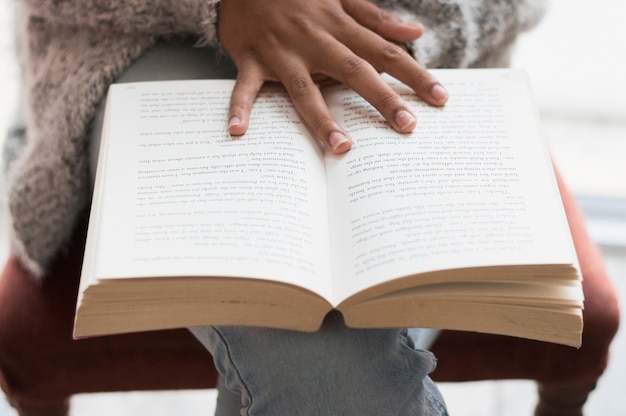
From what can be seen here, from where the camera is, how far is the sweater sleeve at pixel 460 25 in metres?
0.69

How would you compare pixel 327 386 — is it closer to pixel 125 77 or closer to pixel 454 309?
pixel 454 309

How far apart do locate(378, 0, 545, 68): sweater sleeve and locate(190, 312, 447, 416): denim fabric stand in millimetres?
290

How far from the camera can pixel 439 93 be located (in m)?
0.61

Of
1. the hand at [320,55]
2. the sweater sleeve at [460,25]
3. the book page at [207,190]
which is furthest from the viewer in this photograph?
the sweater sleeve at [460,25]

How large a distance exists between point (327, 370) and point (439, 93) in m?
0.25

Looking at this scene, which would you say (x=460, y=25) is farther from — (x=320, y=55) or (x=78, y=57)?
(x=78, y=57)

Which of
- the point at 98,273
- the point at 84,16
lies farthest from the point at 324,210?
the point at 84,16

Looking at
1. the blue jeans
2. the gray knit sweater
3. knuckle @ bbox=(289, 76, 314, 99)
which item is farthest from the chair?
knuckle @ bbox=(289, 76, 314, 99)

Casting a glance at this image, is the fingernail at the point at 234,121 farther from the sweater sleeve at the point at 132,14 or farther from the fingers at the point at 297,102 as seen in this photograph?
the sweater sleeve at the point at 132,14

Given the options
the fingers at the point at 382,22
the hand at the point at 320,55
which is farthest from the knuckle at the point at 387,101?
the fingers at the point at 382,22

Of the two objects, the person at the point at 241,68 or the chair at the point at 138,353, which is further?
the chair at the point at 138,353

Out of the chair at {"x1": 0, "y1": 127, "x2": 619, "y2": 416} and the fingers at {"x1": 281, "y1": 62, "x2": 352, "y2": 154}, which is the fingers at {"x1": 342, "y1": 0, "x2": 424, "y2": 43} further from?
the chair at {"x1": 0, "y1": 127, "x2": 619, "y2": 416}

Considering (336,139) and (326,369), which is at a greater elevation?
(336,139)

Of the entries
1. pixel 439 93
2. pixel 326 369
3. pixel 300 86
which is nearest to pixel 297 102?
pixel 300 86
